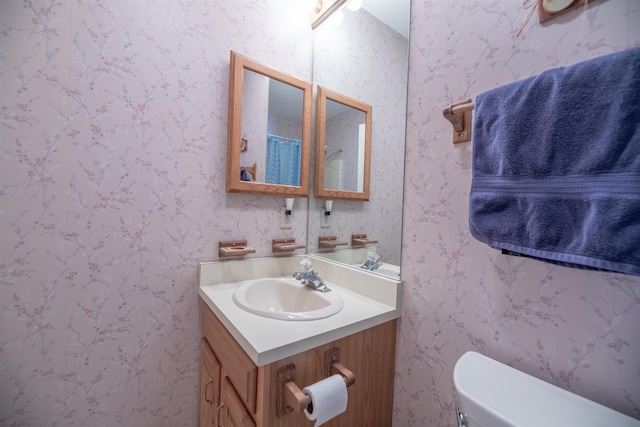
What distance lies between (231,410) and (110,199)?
0.91m

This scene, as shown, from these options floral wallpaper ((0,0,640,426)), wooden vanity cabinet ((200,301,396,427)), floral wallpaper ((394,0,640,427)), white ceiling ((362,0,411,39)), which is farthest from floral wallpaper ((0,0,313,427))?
floral wallpaper ((394,0,640,427))

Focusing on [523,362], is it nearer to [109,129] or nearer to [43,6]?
[109,129]

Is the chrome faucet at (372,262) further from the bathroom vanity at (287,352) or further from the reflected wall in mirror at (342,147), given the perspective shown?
the reflected wall in mirror at (342,147)

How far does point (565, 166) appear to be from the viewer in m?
0.54

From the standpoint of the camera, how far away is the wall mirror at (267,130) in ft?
4.03

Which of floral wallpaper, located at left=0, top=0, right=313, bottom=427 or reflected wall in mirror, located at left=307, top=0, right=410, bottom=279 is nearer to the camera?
floral wallpaper, located at left=0, top=0, right=313, bottom=427

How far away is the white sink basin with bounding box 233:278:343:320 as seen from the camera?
3.43ft

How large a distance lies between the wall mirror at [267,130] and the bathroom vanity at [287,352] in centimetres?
48

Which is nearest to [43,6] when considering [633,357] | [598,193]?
[598,193]

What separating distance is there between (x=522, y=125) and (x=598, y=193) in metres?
0.21

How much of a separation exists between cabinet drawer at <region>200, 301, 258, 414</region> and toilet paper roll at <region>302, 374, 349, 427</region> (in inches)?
6.2

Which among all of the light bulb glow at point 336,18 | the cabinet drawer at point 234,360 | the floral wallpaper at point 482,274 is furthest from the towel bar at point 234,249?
the light bulb glow at point 336,18

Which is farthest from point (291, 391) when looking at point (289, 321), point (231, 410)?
point (231, 410)

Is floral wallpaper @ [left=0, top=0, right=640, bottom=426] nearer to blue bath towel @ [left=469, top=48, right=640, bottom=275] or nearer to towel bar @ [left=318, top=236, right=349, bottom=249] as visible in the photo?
blue bath towel @ [left=469, top=48, right=640, bottom=275]
